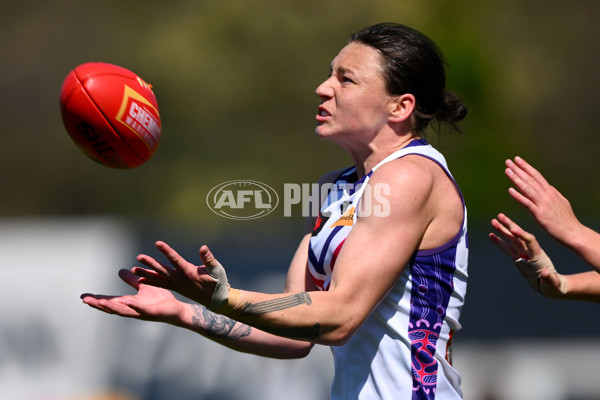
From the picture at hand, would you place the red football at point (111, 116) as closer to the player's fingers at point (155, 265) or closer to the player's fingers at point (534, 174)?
the player's fingers at point (155, 265)

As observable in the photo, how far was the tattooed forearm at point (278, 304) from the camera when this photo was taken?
9.44 feet

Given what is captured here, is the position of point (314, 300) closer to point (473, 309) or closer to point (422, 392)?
point (422, 392)

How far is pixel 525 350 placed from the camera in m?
6.75

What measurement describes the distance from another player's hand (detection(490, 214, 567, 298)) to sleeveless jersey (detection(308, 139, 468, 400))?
450 mm

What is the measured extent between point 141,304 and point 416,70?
1496 millimetres

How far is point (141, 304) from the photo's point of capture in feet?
10.1

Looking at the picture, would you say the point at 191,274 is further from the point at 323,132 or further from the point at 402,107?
the point at 402,107

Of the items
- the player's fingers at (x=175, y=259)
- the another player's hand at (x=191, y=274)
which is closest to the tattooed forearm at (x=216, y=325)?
the another player's hand at (x=191, y=274)

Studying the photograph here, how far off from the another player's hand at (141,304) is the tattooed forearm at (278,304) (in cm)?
43

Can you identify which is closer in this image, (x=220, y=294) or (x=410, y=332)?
(x=220, y=294)

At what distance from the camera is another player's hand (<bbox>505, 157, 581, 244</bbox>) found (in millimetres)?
3398

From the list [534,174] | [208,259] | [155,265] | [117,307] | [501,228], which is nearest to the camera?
[208,259]
